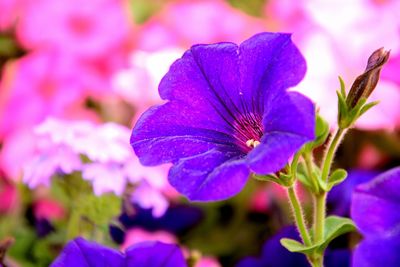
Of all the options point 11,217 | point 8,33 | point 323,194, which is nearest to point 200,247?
point 11,217

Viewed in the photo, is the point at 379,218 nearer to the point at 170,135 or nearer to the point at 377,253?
the point at 377,253

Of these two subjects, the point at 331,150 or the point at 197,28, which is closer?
the point at 331,150

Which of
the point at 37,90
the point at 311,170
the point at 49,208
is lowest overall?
the point at 49,208

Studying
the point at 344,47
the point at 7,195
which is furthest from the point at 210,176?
the point at 7,195

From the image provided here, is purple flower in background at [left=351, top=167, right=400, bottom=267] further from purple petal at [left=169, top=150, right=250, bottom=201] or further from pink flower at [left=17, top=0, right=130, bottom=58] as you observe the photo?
pink flower at [left=17, top=0, right=130, bottom=58]

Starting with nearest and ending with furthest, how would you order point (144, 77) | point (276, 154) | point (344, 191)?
point (276, 154)
point (344, 191)
point (144, 77)

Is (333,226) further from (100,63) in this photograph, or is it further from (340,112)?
(100,63)

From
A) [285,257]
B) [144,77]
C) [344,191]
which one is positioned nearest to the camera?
[285,257]

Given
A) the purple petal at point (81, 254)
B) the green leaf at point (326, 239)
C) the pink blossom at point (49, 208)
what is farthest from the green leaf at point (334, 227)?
the pink blossom at point (49, 208)
